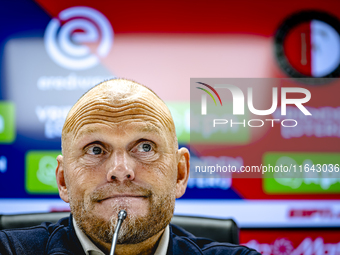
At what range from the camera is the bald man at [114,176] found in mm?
838

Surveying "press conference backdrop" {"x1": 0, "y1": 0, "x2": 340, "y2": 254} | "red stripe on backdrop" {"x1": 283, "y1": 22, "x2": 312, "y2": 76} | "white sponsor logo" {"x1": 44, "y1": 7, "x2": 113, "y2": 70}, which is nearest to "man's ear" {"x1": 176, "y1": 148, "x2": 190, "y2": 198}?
"press conference backdrop" {"x1": 0, "y1": 0, "x2": 340, "y2": 254}

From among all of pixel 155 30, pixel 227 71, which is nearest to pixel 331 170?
pixel 227 71

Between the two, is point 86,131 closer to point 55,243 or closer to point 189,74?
point 55,243

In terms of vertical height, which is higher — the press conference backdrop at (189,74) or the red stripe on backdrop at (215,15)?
the red stripe on backdrop at (215,15)

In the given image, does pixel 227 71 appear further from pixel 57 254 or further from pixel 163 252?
pixel 57 254

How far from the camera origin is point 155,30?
7.66 feet

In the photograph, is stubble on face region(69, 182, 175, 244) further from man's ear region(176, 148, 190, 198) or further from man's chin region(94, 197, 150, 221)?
man's ear region(176, 148, 190, 198)

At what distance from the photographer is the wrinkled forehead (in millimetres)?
910

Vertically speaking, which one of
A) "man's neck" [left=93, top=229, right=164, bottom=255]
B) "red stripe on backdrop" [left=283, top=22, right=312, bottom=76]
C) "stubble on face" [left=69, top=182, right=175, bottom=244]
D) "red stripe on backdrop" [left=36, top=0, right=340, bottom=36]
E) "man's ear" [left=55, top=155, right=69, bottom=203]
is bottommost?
"man's neck" [left=93, top=229, right=164, bottom=255]

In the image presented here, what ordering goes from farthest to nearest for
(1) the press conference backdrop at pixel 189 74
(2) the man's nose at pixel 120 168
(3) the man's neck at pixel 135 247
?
1. (1) the press conference backdrop at pixel 189 74
2. (3) the man's neck at pixel 135 247
3. (2) the man's nose at pixel 120 168

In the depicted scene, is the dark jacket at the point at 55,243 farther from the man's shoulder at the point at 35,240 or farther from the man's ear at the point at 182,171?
the man's ear at the point at 182,171

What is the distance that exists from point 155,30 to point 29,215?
4.72ft

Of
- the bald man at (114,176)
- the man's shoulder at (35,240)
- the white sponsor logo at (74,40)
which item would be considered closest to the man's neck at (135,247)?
the bald man at (114,176)

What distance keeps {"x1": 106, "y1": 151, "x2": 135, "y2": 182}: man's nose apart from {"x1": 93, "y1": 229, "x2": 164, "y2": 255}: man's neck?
0.22 metres
